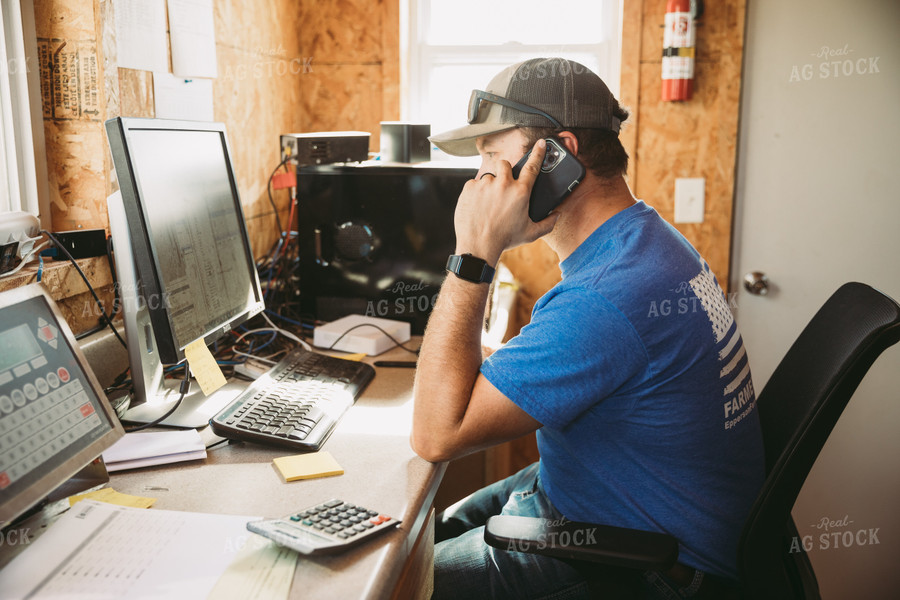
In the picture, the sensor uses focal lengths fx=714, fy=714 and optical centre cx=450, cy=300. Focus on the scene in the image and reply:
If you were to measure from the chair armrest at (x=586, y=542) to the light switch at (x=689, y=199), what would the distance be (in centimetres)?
178

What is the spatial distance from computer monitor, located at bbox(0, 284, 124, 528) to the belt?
0.88 metres

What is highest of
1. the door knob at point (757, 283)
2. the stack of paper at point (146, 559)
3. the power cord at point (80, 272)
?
the power cord at point (80, 272)

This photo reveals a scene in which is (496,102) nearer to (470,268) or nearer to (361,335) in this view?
(470,268)

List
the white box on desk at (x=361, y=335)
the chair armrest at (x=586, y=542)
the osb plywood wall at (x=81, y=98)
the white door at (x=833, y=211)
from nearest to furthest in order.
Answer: the chair armrest at (x=586, y=542)
the osb plywood wall at (x=81, y=98)
the white box on desk at (x=361, y=335)
the white door at (x=833, y=211)

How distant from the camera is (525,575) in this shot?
118 centimetres

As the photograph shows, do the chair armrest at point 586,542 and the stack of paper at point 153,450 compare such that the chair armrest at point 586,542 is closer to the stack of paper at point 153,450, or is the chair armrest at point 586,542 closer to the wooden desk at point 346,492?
the wooden desk at point 346,492

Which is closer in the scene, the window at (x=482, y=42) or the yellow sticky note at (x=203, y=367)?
the yellow sticky note at (x=203, y=367)

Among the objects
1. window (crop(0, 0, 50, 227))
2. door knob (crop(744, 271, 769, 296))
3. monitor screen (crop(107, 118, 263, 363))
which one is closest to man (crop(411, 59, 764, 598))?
monitor screen (crop(107, 118, 263, 363))

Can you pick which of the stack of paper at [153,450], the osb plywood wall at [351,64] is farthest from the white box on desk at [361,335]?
the osb plywood wall at [351,64]

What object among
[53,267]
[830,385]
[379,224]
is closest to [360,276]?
[379,224]

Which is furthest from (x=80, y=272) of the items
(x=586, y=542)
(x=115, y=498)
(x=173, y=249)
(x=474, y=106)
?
(x=586, y=542)

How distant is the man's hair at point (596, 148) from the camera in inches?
51.0

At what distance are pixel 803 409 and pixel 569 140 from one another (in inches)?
23.8

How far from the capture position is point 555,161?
4.20 feet
